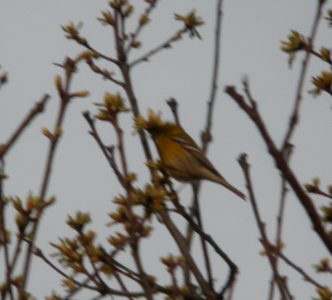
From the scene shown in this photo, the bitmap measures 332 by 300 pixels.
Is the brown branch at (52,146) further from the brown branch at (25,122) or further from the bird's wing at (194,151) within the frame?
the bird's wing at (194,151)

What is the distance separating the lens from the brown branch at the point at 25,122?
3.25 m

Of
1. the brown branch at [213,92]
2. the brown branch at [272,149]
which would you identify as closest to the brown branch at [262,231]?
the brown branch at [272,149]

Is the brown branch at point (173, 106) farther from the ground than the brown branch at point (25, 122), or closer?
farther from the ground

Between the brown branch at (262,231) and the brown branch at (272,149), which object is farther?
the brown branch at (262,231)

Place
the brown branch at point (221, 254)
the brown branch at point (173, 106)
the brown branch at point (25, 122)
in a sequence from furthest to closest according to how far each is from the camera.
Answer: the brown branch at point (173, 106)
the brown branch at point (221, 254)
the brown branch at point (25, 122)

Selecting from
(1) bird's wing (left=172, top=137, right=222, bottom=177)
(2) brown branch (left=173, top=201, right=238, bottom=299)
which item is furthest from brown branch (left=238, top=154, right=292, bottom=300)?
(1) bird's wing (left=172, top=137, right=222, bottom=177)

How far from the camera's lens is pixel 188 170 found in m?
6.22

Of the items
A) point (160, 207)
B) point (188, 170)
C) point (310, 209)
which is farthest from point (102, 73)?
point (310, 209)

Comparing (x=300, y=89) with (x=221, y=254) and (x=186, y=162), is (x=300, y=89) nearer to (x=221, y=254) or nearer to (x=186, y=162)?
(x=221, y=254)

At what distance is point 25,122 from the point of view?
3248mm

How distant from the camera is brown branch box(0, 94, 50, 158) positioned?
10.7 feet

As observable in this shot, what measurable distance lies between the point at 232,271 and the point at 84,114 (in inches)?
37.8

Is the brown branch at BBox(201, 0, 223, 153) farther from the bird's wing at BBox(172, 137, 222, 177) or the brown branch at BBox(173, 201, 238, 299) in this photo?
the bird's wing at BBox(172, 137, 222, 177)

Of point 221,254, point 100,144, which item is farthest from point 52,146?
point 221,254
